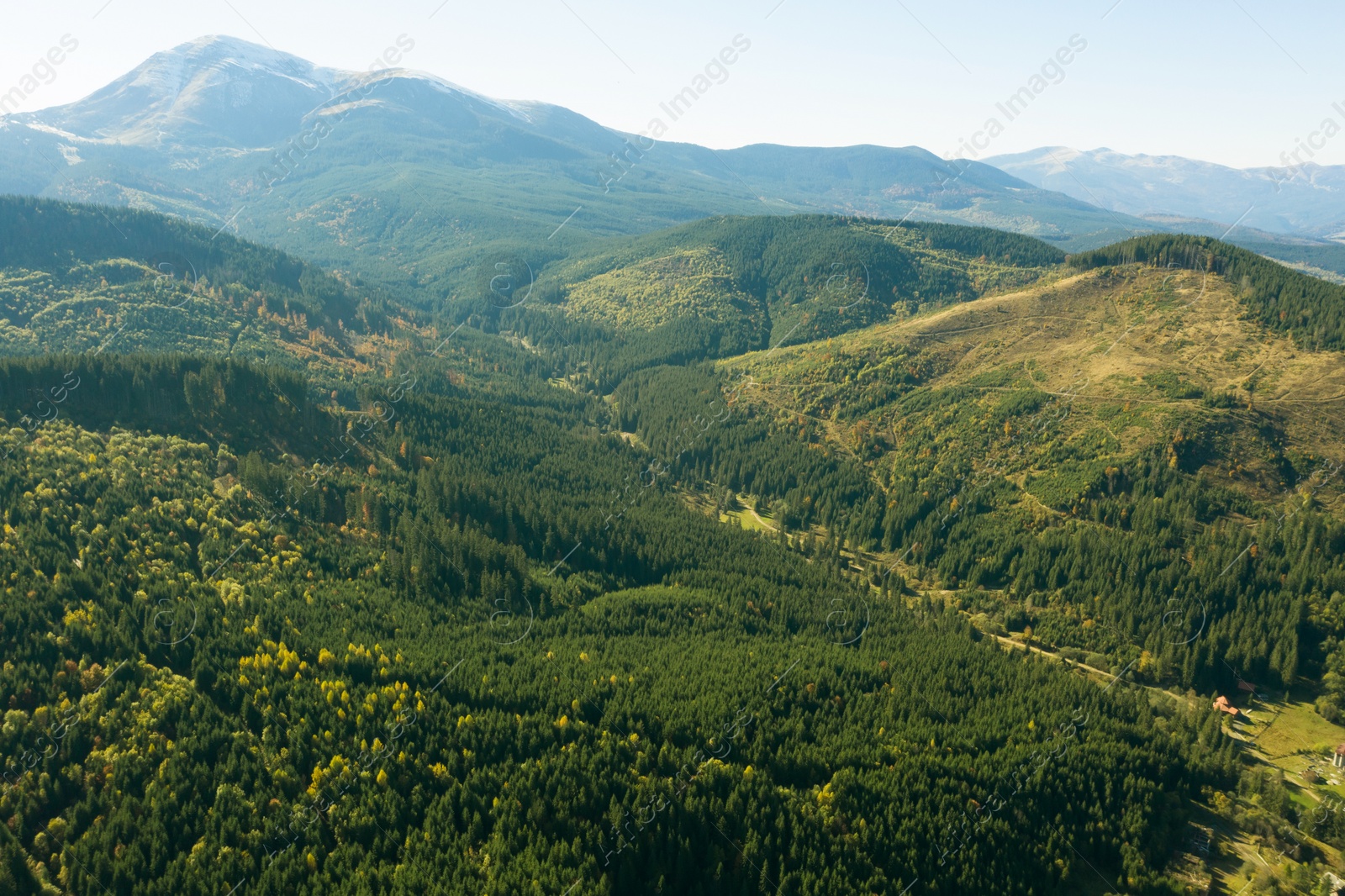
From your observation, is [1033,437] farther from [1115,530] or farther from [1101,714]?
[1101,714]

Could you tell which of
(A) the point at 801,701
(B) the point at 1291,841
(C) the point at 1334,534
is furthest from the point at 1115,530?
(A) the point at 801,701

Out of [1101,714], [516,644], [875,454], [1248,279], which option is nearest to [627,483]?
[875,454]

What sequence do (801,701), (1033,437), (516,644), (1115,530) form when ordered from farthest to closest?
1. (1033,437)
2. (1115,530)
3. (516,644)
4. (801,701)

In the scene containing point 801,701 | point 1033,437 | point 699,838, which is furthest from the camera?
point 1033,437

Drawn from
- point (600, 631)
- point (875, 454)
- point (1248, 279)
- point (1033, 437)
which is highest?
point (1248, 279)

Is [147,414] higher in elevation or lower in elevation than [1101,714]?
higher

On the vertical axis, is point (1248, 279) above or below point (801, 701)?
above

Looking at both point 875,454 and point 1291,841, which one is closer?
point 1291,841

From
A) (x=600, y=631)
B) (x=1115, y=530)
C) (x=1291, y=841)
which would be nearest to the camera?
(x=1291, y=841)

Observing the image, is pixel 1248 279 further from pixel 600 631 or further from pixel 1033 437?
pixel 600 631
